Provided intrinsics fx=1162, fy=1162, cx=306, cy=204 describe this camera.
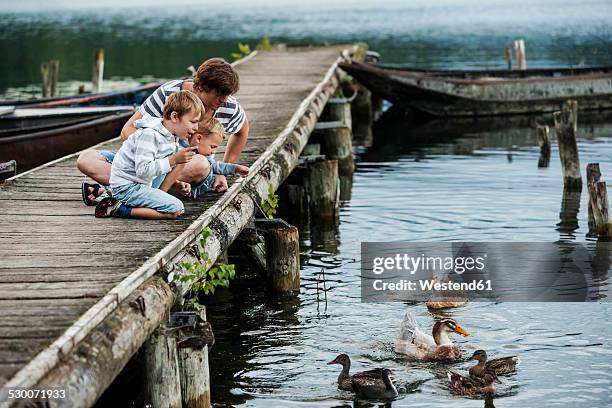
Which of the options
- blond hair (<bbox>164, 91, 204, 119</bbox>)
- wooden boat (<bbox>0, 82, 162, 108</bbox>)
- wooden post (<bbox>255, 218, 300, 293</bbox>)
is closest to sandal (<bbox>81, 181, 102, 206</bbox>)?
blond hair (<bbox>164, 91, 204, 119</bbox>)

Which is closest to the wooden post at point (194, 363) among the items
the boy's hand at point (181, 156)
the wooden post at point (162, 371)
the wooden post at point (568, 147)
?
the wooden post at point (162, 371)

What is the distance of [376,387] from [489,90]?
2003 cm

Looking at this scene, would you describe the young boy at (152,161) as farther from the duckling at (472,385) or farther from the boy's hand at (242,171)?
the duckling at (472,385)

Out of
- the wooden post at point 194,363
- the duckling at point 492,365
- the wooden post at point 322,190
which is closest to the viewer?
the wooden post at point 194,363

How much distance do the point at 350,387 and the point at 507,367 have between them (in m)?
1.32

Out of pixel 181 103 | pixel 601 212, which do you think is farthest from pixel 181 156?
pixel 601 212

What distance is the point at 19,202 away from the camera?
34.3 feet

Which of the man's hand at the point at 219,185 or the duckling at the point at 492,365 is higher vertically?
the man's hand at the point at 219,185

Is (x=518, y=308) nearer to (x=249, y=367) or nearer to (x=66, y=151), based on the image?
(x=249, y=367)

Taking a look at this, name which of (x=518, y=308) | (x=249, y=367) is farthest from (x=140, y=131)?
(x=518, y=308)

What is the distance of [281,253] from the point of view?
11945 millimetres

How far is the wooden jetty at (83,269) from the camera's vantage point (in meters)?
6.23

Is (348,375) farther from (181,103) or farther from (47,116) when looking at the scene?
(47,116)

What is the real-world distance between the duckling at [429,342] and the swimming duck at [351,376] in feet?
2.36
